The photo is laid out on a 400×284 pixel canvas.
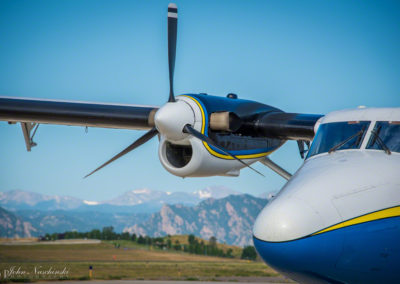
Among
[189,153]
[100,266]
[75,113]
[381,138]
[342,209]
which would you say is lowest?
[100,266]

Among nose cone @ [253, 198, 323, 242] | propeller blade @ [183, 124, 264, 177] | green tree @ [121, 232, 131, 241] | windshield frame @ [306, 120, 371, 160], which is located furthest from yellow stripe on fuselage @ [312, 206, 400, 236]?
green tree @ [121, 232, 131, 241]

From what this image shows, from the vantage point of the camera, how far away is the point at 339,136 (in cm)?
716

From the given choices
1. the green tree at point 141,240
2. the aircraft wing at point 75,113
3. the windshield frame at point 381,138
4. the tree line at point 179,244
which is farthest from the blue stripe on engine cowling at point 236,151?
the green tree at point 141,240

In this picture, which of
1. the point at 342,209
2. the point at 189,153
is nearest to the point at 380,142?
the point at 342,209

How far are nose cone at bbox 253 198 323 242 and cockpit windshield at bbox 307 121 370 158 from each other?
149 cm

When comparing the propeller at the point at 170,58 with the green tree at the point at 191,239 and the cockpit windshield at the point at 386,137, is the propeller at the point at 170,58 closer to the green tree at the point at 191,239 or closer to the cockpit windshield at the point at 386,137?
the cockpit windshield at the point at 386,137

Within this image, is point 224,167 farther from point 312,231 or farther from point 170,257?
point 170,257

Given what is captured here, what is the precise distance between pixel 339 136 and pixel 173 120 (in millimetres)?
5289

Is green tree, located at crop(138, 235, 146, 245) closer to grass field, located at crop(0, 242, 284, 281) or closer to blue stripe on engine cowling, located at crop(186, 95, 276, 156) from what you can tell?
grass field, located at crop(0, 242, 284, 281)

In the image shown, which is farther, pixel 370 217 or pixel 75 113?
pixel 75 113

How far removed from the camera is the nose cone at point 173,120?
11953 mm

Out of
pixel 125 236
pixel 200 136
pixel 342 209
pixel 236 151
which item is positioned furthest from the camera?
pixel 125 236

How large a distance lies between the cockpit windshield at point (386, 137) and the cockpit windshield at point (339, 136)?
0.43 ft

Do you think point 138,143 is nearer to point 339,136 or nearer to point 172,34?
point 172,34
